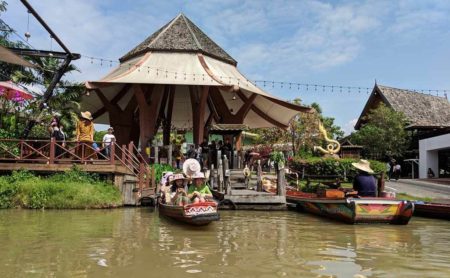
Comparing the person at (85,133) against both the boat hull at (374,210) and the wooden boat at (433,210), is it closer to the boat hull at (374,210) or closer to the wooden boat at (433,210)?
the boat hull at (374,210)

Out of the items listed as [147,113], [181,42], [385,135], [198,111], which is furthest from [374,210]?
[385,135]

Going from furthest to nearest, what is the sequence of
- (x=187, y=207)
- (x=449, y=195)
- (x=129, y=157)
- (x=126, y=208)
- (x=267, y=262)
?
(x=449, y=195), (x=129, y=157), (x=126, y=208), (x=187, y=207), (x=267, y=262)

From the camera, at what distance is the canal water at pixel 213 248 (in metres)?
6.65

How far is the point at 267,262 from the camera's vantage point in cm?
723

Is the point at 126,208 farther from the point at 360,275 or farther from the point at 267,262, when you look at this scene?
the point at 360,275

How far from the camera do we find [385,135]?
35.7m

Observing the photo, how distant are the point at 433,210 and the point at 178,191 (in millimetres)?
8675

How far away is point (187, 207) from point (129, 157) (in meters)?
6.82

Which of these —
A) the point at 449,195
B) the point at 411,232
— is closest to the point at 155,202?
the point at 411,232

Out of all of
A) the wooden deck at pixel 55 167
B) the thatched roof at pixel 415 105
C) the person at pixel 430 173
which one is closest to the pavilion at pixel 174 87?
the wooden deck at pixel 55 167

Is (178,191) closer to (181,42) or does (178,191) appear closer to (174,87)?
(181,42)

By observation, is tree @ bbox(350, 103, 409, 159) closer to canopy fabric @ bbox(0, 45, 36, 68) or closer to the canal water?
the canal water

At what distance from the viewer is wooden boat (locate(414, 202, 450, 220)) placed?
14.5m

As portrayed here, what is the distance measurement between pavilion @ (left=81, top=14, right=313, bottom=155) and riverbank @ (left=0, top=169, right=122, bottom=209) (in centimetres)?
795
